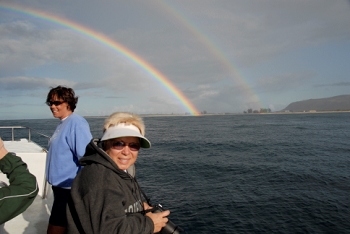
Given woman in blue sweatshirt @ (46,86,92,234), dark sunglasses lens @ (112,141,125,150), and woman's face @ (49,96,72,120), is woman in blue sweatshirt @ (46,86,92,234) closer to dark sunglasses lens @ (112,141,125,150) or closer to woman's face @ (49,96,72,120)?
woman's face @ (49,96,72,120)

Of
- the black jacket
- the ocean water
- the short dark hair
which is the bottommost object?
the ocean water

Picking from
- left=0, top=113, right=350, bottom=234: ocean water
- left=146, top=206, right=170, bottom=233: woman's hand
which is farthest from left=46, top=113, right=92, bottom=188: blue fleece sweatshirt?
left=0, top=113, right=350, bottom=234: ocean water

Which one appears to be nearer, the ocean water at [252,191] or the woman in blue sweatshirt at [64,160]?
the woman in blue sweatshirt at [64,160]

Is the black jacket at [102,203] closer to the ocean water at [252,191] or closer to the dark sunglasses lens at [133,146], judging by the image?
the dark sunglasses lens at [133,146]

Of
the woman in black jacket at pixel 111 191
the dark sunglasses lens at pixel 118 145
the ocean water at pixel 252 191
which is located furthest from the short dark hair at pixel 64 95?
the ocean water at pixel 252 191

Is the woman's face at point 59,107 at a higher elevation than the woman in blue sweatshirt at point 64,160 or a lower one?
higher

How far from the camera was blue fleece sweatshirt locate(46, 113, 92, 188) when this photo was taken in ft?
9.39

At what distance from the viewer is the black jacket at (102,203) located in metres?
1.60

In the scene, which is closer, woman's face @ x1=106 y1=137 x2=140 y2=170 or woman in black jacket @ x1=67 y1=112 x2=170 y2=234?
woman in black jacket @ x1=67 y1=112 x2=170 y2=234

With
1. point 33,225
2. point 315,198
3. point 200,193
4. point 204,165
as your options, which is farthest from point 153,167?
point 33,225

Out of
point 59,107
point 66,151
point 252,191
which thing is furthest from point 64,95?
point 252,191

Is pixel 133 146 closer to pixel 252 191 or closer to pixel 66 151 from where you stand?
pixel 66 151

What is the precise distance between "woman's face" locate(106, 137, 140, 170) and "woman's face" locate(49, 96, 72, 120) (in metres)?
1.47

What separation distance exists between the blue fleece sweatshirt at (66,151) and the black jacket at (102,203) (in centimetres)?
110
